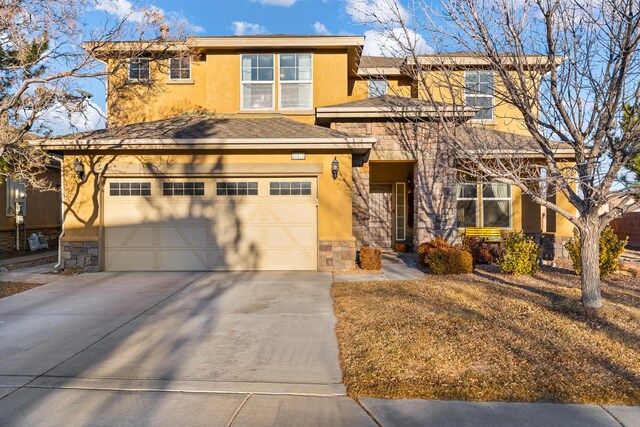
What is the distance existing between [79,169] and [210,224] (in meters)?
3.49

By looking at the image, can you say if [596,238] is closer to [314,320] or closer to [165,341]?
[314,320]

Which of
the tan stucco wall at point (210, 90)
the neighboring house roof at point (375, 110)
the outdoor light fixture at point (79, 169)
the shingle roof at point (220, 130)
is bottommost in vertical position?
the outdoor light fixture at point (79, 169)

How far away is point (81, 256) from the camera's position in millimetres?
10250

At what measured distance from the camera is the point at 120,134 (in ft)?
34.2

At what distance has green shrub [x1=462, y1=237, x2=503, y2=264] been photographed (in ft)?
35.7

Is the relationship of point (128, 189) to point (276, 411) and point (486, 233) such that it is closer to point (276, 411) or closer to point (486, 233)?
point (276, 411)

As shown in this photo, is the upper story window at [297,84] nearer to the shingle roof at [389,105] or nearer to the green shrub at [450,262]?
the shingle roof at [389,105]

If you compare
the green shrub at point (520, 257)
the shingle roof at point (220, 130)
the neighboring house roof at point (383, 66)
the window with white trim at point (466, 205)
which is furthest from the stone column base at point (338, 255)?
the neighboring house roof at point (383, 66)

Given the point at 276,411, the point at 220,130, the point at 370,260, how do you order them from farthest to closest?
1. the point at 220,130
2. the point at 370,260
3. the point at 276,411

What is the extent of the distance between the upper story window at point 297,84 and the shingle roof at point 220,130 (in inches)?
34.6

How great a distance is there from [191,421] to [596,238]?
240 inches

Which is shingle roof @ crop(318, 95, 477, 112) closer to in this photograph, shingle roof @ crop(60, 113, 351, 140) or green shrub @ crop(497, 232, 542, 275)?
shingle roof @ crop(60, 113, 351, 140)

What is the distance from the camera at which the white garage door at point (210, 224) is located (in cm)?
1027

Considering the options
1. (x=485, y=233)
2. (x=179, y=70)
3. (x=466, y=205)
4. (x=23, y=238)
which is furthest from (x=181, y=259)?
(x=23, y=238)
